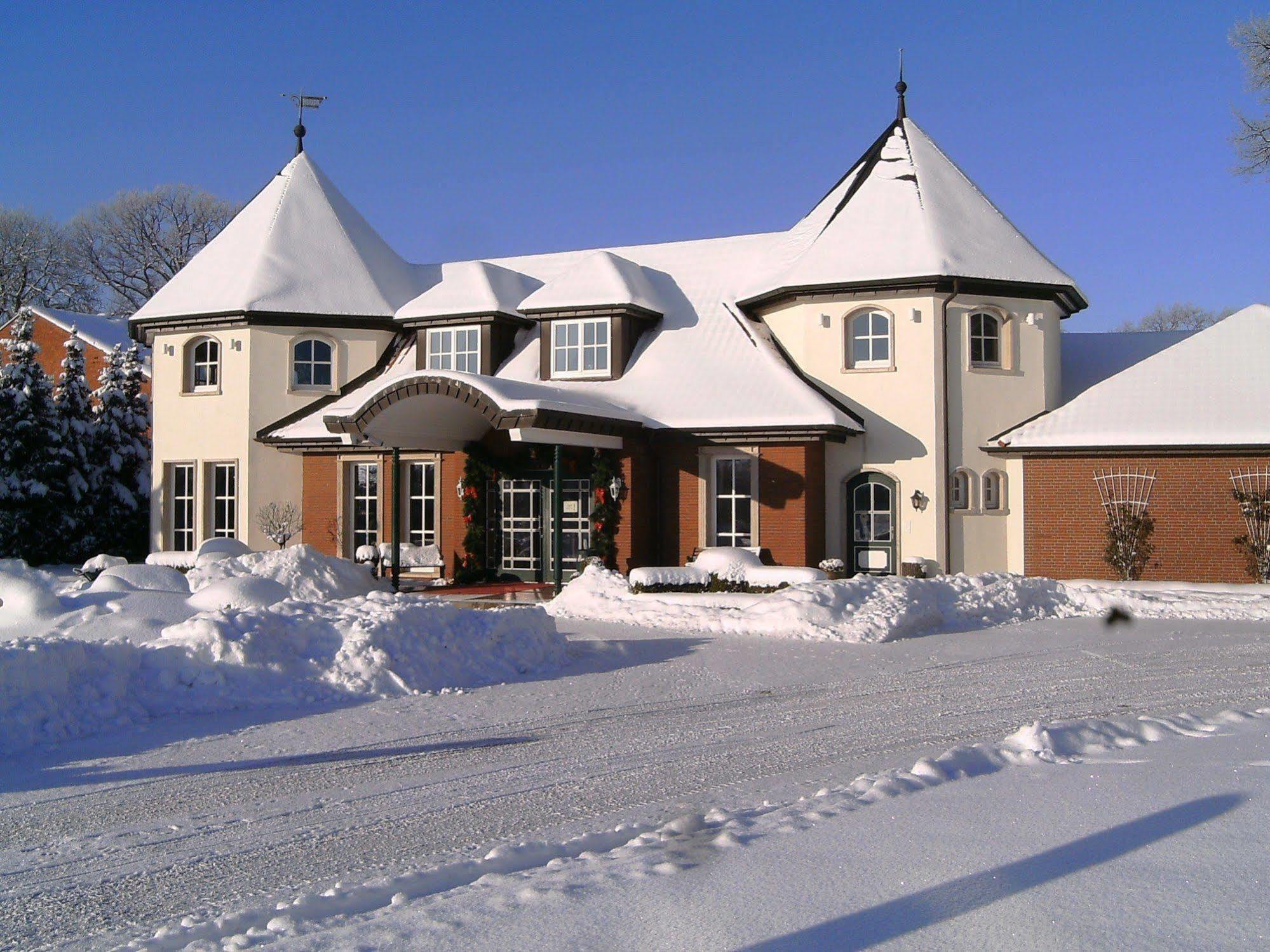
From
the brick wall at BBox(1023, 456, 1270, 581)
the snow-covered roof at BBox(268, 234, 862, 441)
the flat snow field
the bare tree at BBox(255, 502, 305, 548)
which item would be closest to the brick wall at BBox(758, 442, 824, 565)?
the snow-covered roof at BBox(268, 234, 862, 441)

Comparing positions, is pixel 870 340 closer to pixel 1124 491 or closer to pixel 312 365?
pixel 1124 491

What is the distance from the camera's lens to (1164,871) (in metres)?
5.19

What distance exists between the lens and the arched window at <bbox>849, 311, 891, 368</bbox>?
21219 mm

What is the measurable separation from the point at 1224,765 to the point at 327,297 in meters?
20.4

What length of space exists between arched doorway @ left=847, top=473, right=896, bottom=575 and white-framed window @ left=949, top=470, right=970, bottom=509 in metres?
1.04

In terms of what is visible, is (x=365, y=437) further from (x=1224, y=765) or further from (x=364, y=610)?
(x=1224, y=765)

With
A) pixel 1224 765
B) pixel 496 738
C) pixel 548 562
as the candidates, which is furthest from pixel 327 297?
pixel 1224 765

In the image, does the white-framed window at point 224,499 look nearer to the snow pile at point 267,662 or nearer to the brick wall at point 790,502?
the brick wall at point 790,502

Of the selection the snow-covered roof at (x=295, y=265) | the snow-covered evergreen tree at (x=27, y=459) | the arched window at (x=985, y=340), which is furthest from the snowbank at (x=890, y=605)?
the snow-covered evergreen tree at (x=27, y=459)

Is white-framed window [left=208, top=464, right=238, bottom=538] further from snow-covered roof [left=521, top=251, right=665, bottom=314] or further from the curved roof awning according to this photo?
snow-covered roof [left=521, top=251, right=665, bottom=314]

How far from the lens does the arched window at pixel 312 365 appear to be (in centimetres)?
2372

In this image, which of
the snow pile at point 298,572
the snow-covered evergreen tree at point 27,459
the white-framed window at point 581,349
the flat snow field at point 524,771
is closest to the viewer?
the flat snow field at point 524,771

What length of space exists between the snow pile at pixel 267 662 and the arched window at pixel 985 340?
1195 centimetres

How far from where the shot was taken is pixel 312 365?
23875 millimetres
